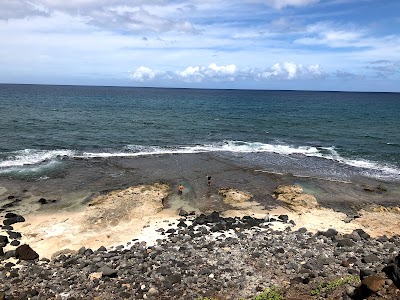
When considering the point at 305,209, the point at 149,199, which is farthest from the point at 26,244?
the point at 305,209

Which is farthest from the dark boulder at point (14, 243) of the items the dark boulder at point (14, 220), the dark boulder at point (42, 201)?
the dark boulder at point (42, 201)

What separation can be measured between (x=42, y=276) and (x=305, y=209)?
21.4 m

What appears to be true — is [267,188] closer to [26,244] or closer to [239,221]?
[239,221]

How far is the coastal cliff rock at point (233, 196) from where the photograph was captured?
32619mm

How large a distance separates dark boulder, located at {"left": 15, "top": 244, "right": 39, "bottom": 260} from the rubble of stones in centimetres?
6

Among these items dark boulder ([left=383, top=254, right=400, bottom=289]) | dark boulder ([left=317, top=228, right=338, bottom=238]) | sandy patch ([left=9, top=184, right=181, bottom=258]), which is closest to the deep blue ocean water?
sandy patch ([left=9, top=184, right=181, bottom=258])

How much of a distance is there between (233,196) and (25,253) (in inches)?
740

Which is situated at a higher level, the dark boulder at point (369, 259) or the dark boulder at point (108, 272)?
the dark boulder at point (369, 259)

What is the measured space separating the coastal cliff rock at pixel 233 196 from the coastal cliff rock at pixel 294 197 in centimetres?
311

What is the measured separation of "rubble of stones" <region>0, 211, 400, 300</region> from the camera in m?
17.1

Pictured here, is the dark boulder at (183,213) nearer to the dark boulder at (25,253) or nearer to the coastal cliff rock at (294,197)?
the coastal cliff rock at (294,197)

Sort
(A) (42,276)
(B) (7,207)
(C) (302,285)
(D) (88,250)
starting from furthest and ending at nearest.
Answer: (B) (7,207) < (D) (88,250) < (A) (42,276) < (C) (302,285)

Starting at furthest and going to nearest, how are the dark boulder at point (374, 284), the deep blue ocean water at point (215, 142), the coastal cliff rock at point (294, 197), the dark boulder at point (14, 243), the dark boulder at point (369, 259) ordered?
the deep blue ocean water at point (215, 142) → the coastal cliff rock at point (294, 197) → the dark boulder at point (14, 243) → the dark boulder at point (369, 259) → the dark boulder at point (374, 284)

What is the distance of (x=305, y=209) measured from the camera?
30.5m
